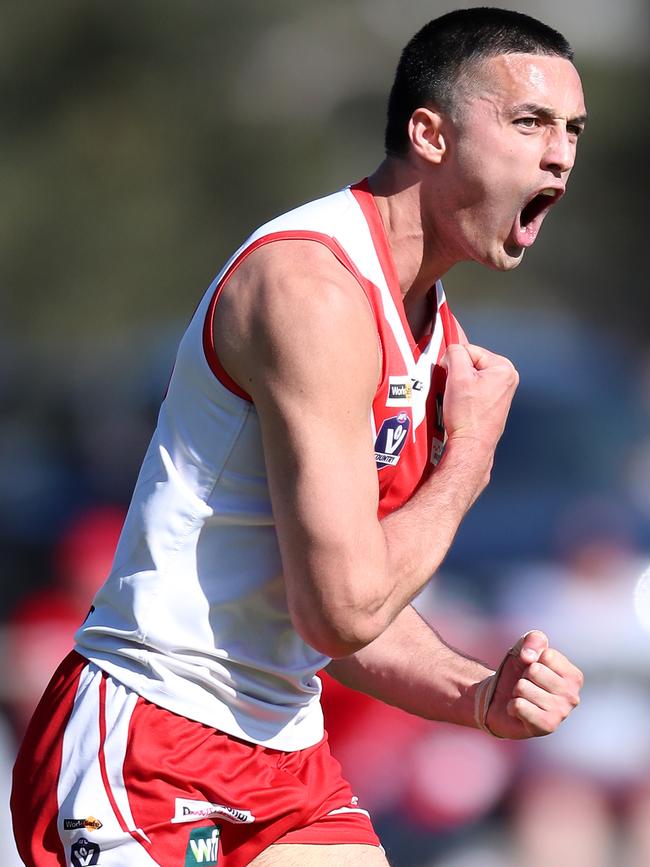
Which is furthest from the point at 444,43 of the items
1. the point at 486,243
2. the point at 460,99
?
the point at 486,243

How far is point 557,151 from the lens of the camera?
230 cm

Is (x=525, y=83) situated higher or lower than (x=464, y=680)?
higher

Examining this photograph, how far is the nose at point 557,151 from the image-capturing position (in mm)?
2297

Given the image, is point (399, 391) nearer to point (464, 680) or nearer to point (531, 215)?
point (531, 215)

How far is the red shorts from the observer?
80.4 inches

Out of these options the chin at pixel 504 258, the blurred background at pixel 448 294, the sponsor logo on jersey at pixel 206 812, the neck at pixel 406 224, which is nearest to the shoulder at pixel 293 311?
the neck at pixel 406 224

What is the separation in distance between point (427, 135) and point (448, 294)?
12.2 ft

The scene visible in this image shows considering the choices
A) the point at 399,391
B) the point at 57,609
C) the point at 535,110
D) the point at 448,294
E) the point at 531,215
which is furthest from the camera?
the point at 448,294

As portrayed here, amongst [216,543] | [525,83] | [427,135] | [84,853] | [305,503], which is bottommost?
[84,853]

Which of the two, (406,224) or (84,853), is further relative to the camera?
(406,224)

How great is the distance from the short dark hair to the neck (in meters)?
0.06

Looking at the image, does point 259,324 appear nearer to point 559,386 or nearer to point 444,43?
point 444,43

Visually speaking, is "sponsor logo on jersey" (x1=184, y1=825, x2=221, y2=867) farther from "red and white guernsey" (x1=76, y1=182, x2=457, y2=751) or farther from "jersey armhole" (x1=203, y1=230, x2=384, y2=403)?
"jersey armhole" (x1=203, y1=230, x2=384, y2=403)

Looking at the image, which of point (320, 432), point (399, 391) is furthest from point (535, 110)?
point (320, 432)
